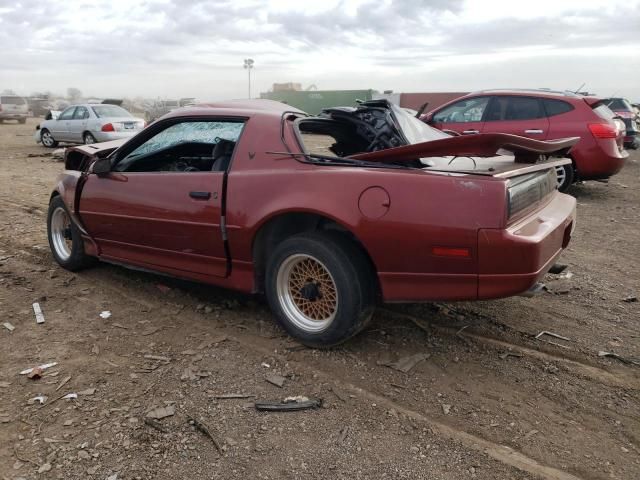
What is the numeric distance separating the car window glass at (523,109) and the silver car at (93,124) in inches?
376

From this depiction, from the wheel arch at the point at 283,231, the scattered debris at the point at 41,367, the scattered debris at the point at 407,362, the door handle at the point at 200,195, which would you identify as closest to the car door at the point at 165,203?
the door handle at the point at 200,195

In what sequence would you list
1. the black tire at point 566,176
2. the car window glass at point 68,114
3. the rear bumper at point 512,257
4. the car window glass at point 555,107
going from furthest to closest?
1. the car window glass at point 68,114
2. the car window glass at point 555,107
3. the black tire at point 566,176
4. the rear bumper at point 512,257

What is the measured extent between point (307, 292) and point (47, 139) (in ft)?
52.7

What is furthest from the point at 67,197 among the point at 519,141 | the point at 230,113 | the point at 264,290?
the point at 519,141

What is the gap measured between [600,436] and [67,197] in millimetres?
4232

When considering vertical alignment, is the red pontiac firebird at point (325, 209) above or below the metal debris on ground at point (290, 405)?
above

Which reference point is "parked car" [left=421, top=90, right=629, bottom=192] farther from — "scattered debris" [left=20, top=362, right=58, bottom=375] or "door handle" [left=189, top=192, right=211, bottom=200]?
"scattered debris" [left=20, top=362, right=58, bottom=375]

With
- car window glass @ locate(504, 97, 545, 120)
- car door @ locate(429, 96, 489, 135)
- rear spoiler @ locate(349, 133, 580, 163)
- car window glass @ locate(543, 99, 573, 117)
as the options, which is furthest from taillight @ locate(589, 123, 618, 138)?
rear spoiler @ locate(349, 133, 580, 163)

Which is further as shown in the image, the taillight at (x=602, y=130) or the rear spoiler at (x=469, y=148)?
the taillight at (x=602, y=130)

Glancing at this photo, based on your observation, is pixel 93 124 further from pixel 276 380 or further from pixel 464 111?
pixel 276 380

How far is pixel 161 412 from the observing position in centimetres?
267

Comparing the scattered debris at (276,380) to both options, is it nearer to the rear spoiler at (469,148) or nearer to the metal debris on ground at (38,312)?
the rear spoiler at (469,148)

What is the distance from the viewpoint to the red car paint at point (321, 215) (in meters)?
2.70

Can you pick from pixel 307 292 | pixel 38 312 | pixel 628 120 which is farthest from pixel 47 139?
pixel 628 120
